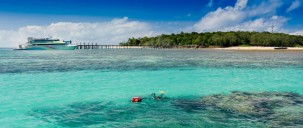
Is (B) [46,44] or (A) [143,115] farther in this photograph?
(B) [46,44]

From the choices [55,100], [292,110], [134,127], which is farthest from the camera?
[55,100]

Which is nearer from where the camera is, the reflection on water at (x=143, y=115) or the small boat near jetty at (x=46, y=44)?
the reflection on water at (x=143, y=115)

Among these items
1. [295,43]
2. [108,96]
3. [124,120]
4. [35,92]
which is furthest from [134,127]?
[295,43]

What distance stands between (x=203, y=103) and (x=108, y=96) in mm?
6209

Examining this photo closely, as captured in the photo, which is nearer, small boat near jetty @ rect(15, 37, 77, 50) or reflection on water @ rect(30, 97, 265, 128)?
reflection on water @ rect(30, 97, 265, 128)

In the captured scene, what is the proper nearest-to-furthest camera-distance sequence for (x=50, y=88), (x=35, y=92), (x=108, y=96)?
1. (x=108, y=96)
2. (x=35, y=92)
3. (x=50, y=88)

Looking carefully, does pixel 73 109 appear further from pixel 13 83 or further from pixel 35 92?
pixel 13 83

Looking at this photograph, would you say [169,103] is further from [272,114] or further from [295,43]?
[295,43]

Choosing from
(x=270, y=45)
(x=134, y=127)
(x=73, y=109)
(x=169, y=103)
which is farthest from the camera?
(x=270, y=45)

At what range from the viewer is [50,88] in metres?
23.7

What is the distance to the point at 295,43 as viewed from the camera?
563 feet

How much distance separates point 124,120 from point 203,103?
509 centimetres

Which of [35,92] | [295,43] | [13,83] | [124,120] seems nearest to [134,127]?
[124,120]

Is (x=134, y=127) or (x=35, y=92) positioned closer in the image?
(x=134, y=127)
